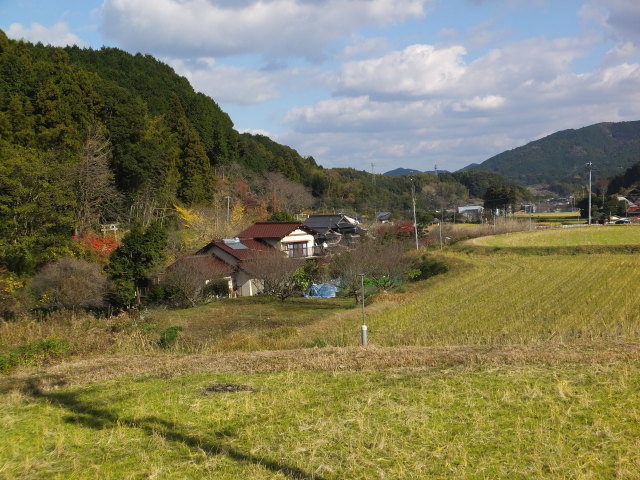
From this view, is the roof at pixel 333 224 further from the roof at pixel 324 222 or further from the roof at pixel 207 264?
the roof at pixel 207 264

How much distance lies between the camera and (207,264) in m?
22.8

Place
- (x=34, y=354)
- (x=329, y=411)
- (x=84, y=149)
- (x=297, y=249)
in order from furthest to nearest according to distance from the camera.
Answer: (x=297, y=249) → (x=84, y=149) → (x=34, y=354) → (x=329, y=411)

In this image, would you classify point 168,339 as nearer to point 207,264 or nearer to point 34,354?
point 34,354

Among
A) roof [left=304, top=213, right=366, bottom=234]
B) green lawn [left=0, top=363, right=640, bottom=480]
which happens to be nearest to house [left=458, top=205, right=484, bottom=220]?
roof [left=304, top=213, right=366, bottom=234]

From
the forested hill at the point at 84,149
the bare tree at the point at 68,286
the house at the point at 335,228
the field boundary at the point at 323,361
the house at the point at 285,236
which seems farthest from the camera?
the house at the point at 335,228

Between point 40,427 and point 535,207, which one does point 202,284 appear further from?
point 535,207

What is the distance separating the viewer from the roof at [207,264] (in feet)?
71.4

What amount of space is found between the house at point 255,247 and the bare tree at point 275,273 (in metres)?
0.62

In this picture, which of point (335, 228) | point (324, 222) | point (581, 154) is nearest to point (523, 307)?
point (335, 228)

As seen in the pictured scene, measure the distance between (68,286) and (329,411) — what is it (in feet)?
50.7

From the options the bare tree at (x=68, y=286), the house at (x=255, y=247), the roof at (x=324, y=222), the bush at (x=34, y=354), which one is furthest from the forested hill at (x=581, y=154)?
the bush at (x=34, y=354)

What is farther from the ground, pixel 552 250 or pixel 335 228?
pixel 335 228

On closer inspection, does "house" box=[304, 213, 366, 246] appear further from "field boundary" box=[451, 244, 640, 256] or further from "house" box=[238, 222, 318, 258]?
"field boundary" box=[451, 244, 640, 256]

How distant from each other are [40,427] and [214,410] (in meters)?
1.88
